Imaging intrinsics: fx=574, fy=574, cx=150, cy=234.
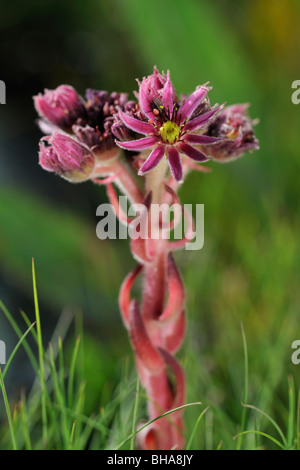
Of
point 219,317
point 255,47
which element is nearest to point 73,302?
point 219,317

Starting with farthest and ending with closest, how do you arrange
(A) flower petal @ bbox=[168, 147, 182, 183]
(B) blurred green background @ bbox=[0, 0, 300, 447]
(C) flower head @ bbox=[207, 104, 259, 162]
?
(B) blurred green background @ bbox=[0, 0, 300, 447] → (C) flower head @ bbox=[207, 104, 259, 162] → (A) flower petal @ bbox=[168, 147, 182, 183]

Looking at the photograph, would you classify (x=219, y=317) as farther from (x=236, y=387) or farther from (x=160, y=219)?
(x=160, y=219)

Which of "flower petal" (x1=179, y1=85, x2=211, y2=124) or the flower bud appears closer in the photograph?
"flower petal" (x1=179, y1=85, x2=211, y2=124)

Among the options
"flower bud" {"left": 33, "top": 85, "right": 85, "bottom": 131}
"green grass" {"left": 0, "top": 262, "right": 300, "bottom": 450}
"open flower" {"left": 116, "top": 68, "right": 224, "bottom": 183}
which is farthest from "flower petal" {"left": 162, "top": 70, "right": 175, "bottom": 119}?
"green grass" {"left": 0, "top": 262, "right": 300, "bottom": 450}

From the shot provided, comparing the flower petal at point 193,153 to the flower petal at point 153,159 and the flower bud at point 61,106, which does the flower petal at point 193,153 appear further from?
the flower bud at point 61,106

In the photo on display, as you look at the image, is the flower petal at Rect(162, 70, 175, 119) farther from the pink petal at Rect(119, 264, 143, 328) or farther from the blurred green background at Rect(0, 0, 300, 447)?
the blurred green background at Rect(0, 0, 300, 447)
